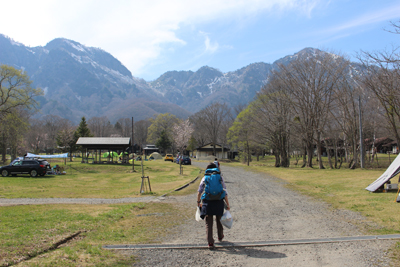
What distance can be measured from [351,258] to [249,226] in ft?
10.2

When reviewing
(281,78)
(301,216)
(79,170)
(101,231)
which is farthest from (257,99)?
(101,231)

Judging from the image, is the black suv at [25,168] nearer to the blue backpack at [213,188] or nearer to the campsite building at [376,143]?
the blue backpack at [213,188]

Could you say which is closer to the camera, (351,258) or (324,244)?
(351,258)

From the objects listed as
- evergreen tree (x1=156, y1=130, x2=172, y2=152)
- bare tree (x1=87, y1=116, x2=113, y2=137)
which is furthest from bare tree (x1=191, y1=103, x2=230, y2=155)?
bare tree (x1=87, y1=116, x2=113, y2=137)

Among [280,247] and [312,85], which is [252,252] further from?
[312,85]

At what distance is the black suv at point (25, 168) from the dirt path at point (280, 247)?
23.4 metres

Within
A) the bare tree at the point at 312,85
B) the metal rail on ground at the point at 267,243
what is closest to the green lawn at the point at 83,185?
the metal rail on ground at the point at 267,243

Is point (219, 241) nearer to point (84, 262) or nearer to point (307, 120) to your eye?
point (84, 262)

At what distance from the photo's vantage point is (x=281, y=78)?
3284 cm

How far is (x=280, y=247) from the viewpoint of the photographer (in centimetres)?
562

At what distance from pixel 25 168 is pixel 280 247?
91.1ft

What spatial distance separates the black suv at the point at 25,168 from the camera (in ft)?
86.0

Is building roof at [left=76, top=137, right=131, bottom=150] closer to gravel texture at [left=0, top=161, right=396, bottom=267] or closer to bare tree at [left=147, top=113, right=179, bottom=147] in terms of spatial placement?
gravel texture at [left=0, top=161, right=396, bottom=267]

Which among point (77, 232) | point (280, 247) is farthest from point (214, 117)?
point (280, 247)
